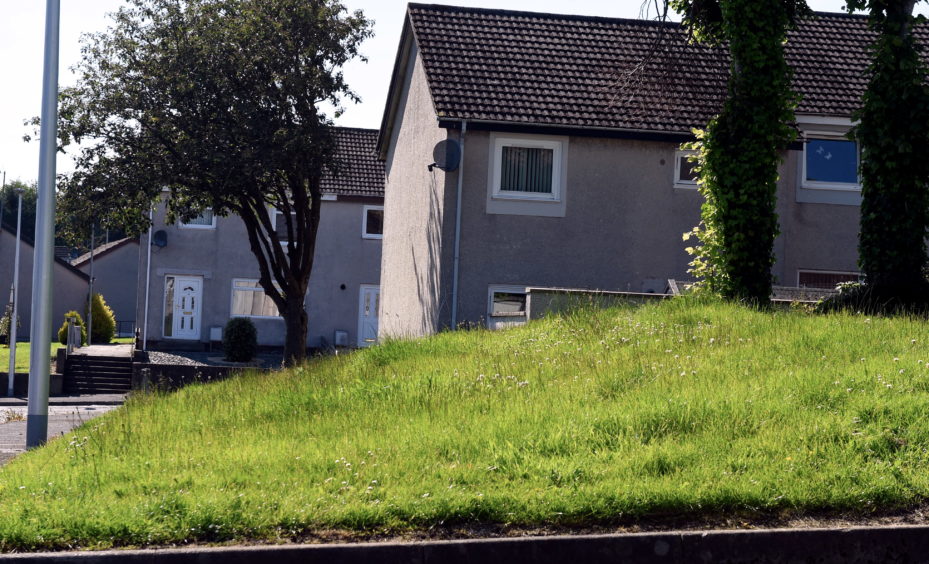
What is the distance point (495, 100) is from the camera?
2281cm

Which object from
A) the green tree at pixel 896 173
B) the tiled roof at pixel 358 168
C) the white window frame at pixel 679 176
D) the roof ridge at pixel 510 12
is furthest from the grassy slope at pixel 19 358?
the green tree at pixel 896 173

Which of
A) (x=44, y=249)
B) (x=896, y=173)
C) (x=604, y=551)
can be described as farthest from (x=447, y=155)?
(x=604, y=551)

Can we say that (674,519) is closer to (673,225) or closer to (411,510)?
(411,510)

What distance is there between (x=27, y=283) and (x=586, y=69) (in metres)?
42.6

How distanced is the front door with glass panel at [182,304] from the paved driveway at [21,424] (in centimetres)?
1414

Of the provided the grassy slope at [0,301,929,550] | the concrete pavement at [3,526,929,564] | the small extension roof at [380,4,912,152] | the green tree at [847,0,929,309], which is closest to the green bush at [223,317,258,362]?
the small extension roof at [380,4,912,152]

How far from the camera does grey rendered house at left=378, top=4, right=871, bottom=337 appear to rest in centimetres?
2255

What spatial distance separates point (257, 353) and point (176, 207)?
1045cm

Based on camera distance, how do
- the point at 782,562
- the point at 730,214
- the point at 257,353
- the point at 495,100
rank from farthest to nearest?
the point at 257,353 < the point at 495,100 < the point at 730,214 < the point at 782,562

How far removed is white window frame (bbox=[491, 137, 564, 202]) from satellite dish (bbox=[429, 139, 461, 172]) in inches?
34.8

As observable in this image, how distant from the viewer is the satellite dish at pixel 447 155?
22125 mm

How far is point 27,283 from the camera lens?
58.4 metres

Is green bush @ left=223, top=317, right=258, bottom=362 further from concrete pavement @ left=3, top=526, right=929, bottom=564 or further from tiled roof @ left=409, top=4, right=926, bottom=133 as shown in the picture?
concrete pavement @ left=3, top=526, right=929, bottom=564

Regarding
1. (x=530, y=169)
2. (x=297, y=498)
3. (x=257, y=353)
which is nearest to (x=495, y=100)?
(x=530, y=169)
